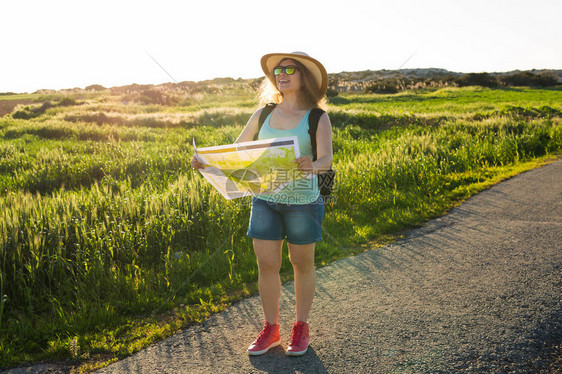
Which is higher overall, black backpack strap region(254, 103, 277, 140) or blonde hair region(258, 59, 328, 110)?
blonde hair region(258, 59, 328, 110)

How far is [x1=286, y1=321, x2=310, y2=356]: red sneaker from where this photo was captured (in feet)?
10.5

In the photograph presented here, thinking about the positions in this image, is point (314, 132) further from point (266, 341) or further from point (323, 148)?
point (266, 341)

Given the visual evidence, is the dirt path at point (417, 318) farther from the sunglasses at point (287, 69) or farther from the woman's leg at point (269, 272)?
the sunglasses at point (287, 69)

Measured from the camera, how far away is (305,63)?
3207 millimetres

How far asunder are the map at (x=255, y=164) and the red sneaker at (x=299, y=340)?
1.11 metres

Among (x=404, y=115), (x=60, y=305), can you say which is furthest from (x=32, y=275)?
(x=404, y=115)

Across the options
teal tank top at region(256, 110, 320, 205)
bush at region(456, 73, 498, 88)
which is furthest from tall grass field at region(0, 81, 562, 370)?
bush at region(456, 73, 498, 88)

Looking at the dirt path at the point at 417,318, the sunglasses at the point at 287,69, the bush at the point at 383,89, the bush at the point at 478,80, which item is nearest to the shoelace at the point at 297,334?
the dirt path at the point at 417,318

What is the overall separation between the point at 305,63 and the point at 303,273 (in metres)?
1.60

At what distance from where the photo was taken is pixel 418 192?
7922mm

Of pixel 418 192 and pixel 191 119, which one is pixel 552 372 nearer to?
pixel 418 192

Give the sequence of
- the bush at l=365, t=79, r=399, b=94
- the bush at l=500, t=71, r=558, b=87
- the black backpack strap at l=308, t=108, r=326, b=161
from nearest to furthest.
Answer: the black backpack strap at l=308, t=108, r=326, b=161
the bush at l=365, t=79, r=399, b=94
the bush at l=500, t=71, r=558, b=87

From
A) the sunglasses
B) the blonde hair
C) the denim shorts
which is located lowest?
the denim shorts

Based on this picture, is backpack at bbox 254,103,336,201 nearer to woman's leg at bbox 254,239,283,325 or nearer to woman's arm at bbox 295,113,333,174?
woman's arm at bbox 295,113,333,174
